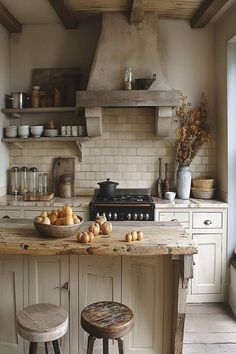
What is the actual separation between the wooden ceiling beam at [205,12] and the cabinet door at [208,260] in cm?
232

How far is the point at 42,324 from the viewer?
1.96m

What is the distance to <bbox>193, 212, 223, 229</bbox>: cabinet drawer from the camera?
12.2 ft

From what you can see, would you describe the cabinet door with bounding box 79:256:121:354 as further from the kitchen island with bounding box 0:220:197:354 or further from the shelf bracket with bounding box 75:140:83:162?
the shelf bracket with bounding box 75:140:83:162

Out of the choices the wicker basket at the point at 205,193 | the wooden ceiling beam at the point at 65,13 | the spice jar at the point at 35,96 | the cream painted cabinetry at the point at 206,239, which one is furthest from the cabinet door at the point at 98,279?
the wooden ceiling beam at the point at 65,13

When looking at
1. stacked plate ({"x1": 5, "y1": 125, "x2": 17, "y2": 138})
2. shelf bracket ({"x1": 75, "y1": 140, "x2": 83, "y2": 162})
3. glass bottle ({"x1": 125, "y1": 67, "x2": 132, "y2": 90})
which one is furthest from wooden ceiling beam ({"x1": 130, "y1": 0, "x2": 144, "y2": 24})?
stacked plate ({"x1": 5, "y1": 125, "x2": 17, "y2": 138})

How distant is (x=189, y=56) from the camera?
4211 mm

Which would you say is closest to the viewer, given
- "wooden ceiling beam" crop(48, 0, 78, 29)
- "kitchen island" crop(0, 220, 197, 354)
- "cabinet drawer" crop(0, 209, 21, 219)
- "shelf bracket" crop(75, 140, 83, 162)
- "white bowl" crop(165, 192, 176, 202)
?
"kitchen island" crop(0, 220, 197, 354)

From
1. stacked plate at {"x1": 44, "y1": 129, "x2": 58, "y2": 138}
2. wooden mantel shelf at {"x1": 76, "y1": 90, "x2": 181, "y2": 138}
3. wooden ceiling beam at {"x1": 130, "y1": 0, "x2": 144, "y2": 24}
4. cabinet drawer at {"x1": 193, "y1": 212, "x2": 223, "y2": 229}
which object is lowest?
cabinet drawer at {"x1": 193, "y1": 212, "x2": 223, "y2": 229}

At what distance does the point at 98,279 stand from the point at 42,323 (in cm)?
52

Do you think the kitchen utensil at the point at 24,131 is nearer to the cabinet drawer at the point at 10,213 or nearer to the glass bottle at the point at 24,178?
the glass bottle at the point at 24,178

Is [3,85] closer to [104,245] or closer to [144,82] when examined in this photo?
[144,82]

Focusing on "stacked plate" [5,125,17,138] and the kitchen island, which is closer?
the kitchen island

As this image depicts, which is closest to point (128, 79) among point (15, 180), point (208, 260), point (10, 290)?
point (15, 180)

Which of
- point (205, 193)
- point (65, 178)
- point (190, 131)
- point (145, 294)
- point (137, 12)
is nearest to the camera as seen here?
point (145, 294)
